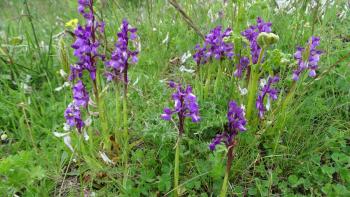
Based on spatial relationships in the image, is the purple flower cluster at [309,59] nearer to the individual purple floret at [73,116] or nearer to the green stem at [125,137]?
the green stem at [125,137]

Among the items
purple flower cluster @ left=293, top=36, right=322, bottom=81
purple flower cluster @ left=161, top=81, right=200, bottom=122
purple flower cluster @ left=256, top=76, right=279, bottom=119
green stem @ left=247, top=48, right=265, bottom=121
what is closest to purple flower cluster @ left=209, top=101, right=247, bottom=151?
purple flower cluster @ left=161, top=81, right=200, bottom=122

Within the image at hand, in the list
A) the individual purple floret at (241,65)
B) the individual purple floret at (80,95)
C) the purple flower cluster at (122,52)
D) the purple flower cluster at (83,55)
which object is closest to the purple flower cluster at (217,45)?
the individual purple floret at (241,65)

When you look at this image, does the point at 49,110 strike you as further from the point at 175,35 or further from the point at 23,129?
the point at 175,35

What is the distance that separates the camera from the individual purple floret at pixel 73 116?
1.94m

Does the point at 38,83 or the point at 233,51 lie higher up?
the point at 233,51

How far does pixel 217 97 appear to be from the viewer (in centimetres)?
239

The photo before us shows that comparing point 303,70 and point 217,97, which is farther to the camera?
point 217,97

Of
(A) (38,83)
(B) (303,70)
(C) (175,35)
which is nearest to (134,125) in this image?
(B) (303,70)

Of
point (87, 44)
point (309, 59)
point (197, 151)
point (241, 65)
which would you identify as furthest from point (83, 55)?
point (309, 59)

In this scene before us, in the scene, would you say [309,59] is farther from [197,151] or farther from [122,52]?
[122,52]

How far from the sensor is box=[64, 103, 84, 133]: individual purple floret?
194 cm

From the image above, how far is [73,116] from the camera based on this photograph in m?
1.95

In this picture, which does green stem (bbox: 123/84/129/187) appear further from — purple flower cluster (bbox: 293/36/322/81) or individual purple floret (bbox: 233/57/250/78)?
purple flower cluster (bbox: 293/36/322/81)

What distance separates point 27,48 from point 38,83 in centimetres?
55
